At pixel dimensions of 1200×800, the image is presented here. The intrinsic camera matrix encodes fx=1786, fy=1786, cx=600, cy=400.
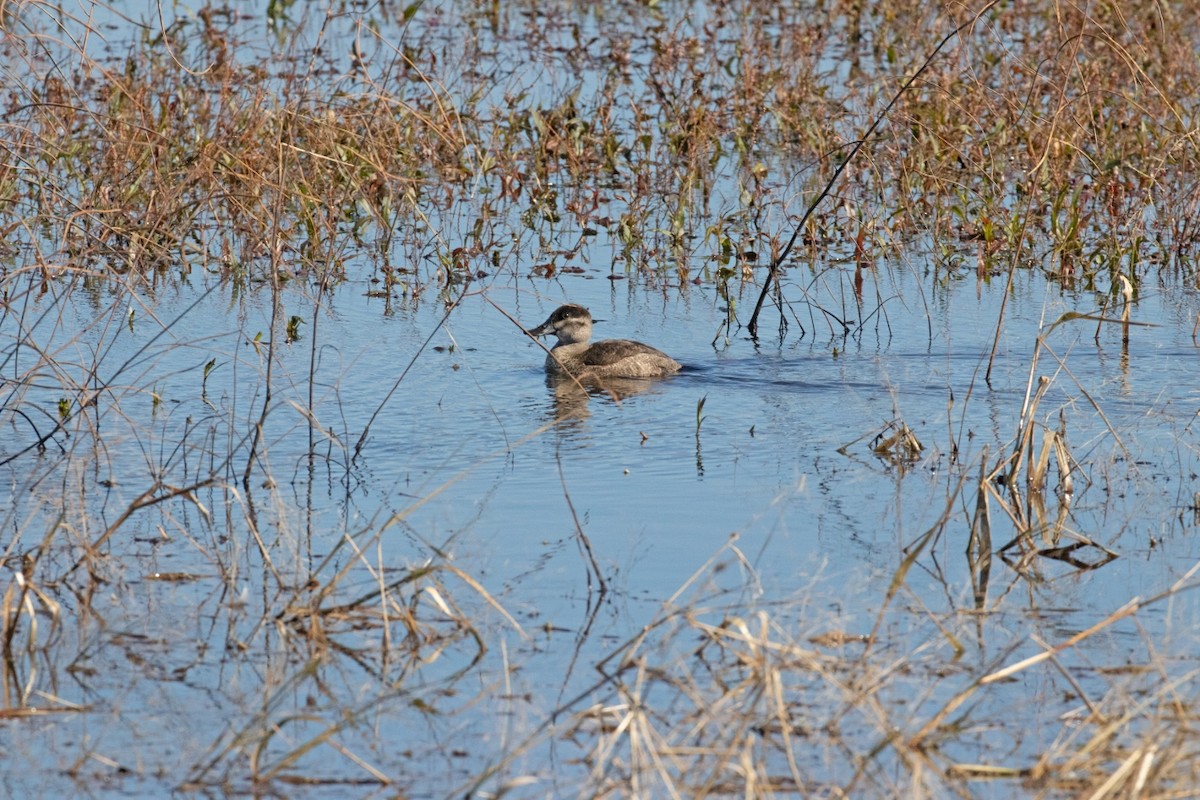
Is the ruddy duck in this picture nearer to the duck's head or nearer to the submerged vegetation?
the duck's head

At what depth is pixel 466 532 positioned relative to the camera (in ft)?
21.9

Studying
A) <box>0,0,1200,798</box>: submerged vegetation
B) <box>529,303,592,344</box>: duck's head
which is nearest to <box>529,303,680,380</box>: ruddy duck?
<box>529,303,592,344</box>: duck's head

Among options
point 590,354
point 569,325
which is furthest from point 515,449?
point 569,325

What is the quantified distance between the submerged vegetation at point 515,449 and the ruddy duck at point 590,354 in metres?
0.70

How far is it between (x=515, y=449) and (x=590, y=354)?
2.27 meters

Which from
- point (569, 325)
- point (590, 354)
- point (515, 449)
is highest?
point (569, 325)

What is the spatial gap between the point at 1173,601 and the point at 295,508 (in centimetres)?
329

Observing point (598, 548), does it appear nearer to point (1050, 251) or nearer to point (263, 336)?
point (263, 336)

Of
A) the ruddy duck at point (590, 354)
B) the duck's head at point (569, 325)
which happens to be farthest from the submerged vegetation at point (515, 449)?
the duck's head at point (569, 325)

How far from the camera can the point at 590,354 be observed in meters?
10.3

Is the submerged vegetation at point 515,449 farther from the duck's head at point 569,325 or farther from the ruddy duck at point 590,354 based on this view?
the duck's head at point 569,325

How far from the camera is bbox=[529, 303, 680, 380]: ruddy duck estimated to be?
998 cm

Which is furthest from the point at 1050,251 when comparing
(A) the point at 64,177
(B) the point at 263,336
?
(A) the point at 64,177

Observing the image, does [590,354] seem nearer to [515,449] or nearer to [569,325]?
[569,325]
